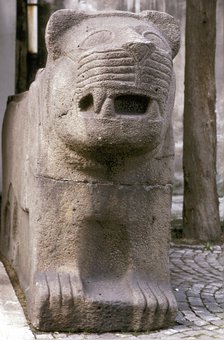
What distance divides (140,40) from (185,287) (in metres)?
1.98

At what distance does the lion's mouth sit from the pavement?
3.85 feet

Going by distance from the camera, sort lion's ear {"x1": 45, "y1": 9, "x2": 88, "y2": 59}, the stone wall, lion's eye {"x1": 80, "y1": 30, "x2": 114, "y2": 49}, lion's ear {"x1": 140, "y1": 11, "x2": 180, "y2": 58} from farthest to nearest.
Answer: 1. the stone wall
2. lion's ear {"x1": 140, "y1": 11, "x2": 180, "y2": 58}
3. lion's ear {"x1": 45, "y1": 9, "x2": 88, "y2": 59}
4. lion's eye {"x1": 80, "y1": 30, "x2": 114, "y2": 49}

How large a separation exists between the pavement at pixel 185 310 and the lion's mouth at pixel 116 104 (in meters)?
1.17

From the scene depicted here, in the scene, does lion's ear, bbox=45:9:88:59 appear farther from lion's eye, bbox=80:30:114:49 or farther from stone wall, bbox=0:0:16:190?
stone wall, bbox=0:0:16:190

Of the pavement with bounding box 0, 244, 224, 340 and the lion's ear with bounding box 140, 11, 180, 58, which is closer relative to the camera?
the pavement with bounding box 0, 244, 224, 340

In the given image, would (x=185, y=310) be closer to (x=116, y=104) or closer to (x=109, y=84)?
(x=116, y=104)

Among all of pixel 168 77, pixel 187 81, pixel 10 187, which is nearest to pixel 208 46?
pixel 187 81

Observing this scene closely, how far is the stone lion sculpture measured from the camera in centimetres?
355

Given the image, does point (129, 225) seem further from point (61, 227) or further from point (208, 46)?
point (208, 46)

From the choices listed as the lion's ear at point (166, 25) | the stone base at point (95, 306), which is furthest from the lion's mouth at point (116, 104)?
the stone base at point (95, 306)

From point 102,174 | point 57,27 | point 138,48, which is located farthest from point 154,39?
point 102,174

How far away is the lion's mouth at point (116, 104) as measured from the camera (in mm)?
3525

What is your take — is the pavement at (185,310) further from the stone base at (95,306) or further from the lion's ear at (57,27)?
the lion's ear at (57,27)

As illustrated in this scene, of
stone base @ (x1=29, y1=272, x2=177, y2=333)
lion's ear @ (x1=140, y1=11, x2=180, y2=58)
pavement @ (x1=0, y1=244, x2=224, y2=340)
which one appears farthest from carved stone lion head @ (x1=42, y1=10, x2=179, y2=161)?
pavement @ (x1=0, y1=244, x2=224, y2=340)
